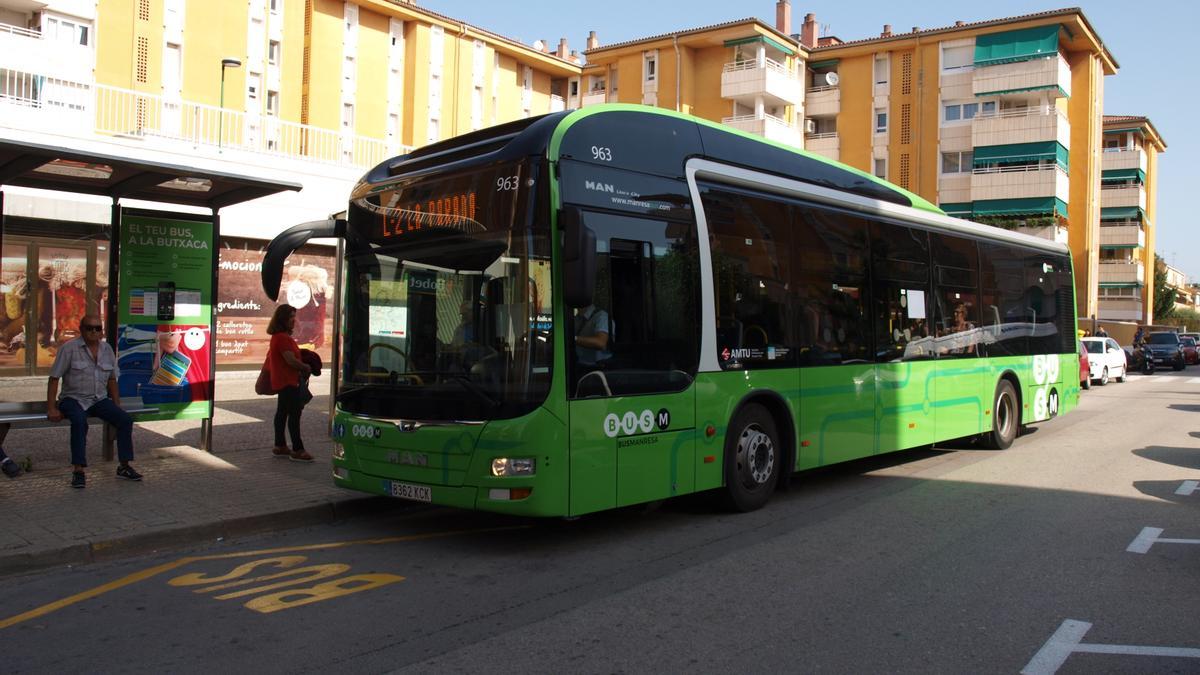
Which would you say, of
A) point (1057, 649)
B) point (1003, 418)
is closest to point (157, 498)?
point (1057, 649)

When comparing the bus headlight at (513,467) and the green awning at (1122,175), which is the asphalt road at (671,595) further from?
the green awning at (1122,175)

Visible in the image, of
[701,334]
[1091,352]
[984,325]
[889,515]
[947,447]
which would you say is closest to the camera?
[701,334]

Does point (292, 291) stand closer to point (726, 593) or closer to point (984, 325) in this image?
point (984, 325)

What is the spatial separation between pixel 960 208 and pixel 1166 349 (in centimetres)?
1157

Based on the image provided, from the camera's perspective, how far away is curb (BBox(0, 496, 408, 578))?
629cm

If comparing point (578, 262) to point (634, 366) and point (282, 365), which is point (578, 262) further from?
point (282, 365)

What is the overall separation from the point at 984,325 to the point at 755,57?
37.0m

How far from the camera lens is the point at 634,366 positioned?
6949 millimetres

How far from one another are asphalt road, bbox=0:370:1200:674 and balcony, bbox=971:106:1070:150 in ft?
128

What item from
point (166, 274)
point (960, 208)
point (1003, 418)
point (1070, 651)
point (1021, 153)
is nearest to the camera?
point (1070, 651)

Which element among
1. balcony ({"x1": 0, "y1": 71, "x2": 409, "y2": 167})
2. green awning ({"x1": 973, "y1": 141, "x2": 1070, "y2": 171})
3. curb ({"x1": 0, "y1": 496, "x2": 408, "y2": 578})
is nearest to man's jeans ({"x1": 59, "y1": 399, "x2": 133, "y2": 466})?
curb ({"x1": 0, "y1": 496, "x2": 408, "y2": 578})

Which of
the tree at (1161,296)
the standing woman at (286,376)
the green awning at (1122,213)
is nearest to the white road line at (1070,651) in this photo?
the standing woman at (286,376)

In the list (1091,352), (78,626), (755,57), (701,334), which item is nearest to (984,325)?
(701,334)

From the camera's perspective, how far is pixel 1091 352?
29.7 meters
